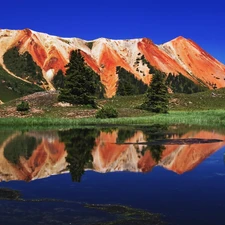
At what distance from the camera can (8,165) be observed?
1853 cm

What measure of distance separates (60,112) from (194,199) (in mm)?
41896

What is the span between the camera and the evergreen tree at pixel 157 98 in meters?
60.1

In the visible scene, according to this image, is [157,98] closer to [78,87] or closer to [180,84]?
[78,87]

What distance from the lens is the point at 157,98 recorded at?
61.8 meters

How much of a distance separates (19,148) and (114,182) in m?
11.1

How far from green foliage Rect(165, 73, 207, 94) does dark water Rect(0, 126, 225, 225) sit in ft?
496

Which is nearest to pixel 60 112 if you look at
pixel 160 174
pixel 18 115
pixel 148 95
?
pixel 18 115

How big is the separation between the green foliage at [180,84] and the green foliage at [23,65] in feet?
188

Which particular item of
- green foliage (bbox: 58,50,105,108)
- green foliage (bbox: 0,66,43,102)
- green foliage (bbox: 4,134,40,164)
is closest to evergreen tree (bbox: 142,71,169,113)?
green foliage (bbox: 58,50,105,108)

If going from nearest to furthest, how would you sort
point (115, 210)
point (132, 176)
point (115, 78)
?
point (115, 210)
point (132, 176)
point (115, 78)

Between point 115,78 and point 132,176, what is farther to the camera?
point 115,78

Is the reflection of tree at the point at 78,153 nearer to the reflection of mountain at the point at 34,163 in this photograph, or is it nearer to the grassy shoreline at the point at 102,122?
the reflection of mountain at the point at 34,163

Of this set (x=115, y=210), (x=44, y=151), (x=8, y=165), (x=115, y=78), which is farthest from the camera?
(x=115, y=78)

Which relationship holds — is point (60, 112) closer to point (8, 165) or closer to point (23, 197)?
point (8, 165)
